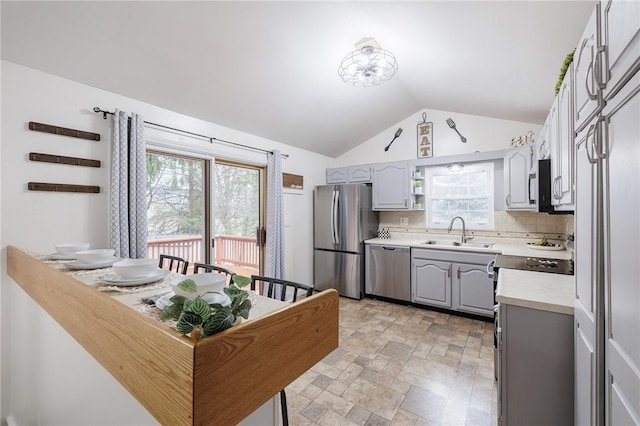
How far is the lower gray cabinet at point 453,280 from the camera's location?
3.13 m

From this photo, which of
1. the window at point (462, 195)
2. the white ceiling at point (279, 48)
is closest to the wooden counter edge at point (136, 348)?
the white ceiling at point (279, 48)

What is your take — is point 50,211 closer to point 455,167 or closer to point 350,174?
point 350,174

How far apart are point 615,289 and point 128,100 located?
3.16 m

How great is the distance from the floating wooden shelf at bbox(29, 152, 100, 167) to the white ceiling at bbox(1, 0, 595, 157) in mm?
594

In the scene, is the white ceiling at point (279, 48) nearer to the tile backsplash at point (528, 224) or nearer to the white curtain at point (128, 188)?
the white curtain at point (128, 188)

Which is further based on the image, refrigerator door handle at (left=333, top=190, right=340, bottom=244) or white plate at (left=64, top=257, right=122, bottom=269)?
refrigerator door handle at (left=333, top=190, right=340, bottom=244)

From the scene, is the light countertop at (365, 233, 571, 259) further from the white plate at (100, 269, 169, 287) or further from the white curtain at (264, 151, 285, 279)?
the white plate at (100, 269, 169, 287)

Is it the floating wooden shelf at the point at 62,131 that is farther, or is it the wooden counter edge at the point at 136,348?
the floating wooden shelf at the point at 62,131

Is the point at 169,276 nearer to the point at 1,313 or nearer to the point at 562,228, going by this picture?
the point at 1,313

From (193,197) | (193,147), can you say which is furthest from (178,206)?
(193,147)

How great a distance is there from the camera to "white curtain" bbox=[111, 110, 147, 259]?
2.10 metres

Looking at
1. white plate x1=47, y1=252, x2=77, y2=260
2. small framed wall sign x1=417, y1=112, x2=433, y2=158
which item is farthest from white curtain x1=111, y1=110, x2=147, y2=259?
small framed wall sign x1=417, y1=112, x2=433, y2=158

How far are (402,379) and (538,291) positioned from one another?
47.4 inches

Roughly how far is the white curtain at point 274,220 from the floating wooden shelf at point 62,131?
1826mm
